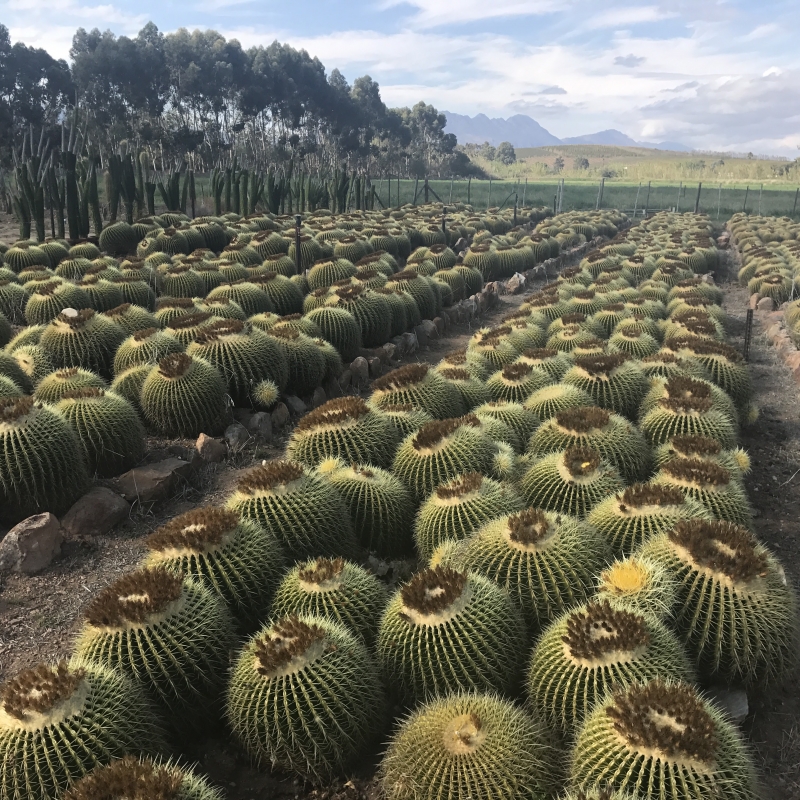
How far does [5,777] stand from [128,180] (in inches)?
926

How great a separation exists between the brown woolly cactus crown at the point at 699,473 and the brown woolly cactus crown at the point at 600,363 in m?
2.22

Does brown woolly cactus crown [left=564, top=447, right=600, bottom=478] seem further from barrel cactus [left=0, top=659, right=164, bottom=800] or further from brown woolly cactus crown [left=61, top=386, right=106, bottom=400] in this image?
brown woolly cactus crown [left=61, top=386, right=106, bottom=400]

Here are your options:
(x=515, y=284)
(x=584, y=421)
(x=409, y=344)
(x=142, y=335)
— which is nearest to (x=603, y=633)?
(x=584, y=421)

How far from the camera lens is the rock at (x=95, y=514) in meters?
→ 5.68

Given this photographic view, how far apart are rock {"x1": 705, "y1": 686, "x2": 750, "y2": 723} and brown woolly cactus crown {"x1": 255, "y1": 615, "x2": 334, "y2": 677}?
2.19 metres

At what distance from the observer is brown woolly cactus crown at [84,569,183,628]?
3279 mm

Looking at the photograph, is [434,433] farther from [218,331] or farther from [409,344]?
[409,344]

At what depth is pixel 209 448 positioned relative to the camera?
281 inches

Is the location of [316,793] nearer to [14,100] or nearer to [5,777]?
[5,777]

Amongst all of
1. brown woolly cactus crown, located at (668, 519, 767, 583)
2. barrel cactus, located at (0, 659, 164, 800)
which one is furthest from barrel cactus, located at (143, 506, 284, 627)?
brown woolly cactus crown, located at (668, 519, 767, 583)

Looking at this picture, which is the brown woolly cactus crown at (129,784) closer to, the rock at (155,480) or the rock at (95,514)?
the rock at (95,514)

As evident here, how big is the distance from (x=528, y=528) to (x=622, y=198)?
4952 centimetres

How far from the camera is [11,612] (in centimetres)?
473

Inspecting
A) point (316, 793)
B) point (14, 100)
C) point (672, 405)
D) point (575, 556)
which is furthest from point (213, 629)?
point (14, 100)
